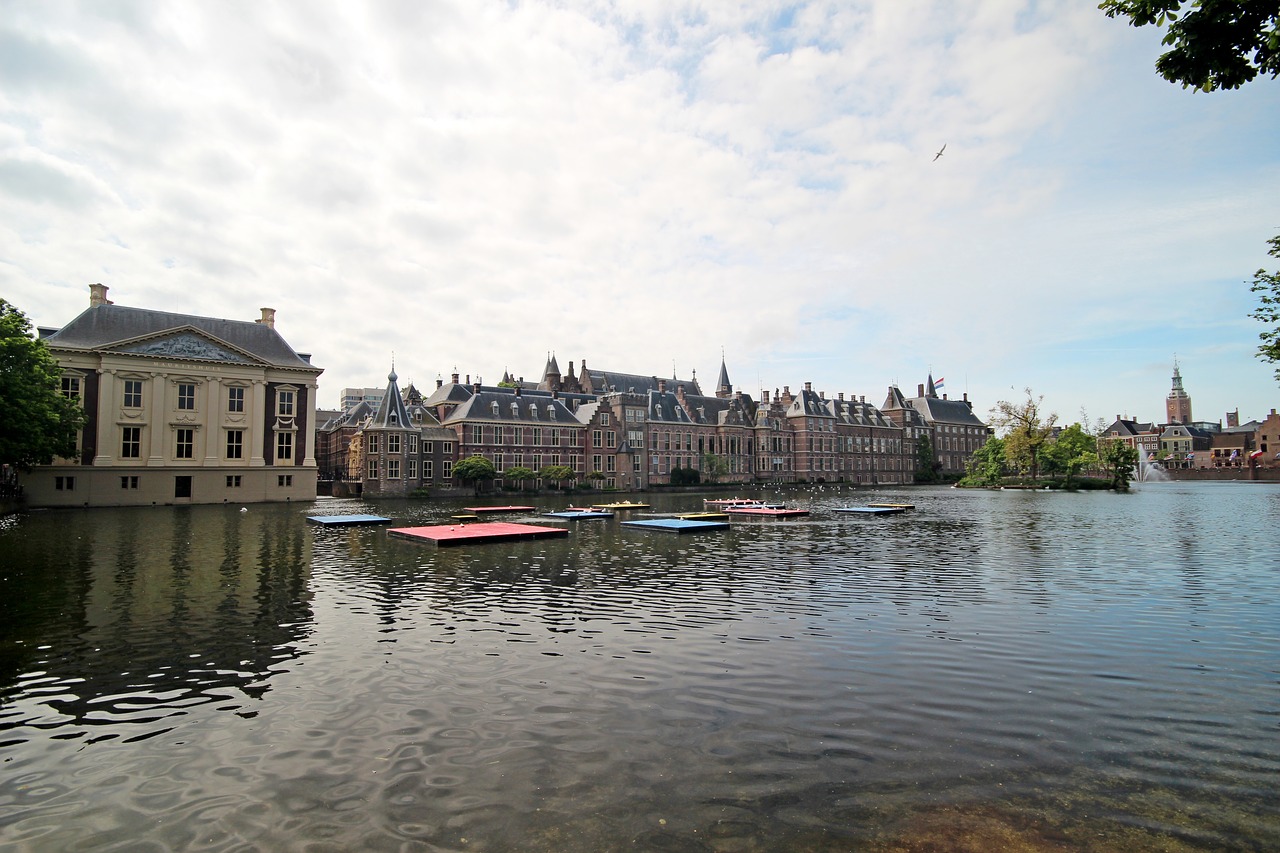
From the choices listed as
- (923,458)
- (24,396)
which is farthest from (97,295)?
(923,458)

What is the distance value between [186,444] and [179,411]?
2784 millimetres

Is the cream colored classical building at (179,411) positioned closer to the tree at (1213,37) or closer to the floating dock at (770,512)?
the floating dock at (770,512)

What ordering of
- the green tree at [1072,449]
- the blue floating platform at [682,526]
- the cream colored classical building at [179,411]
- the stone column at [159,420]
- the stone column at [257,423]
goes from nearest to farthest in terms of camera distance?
the blue floating platform at [682,526] → the cream colored classical building at [179,411] → the stone column at [159,420] → the stone column at [257,423] → the green tree at [1072,449]

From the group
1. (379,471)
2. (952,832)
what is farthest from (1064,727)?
(379,471)

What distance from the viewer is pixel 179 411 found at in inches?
2253

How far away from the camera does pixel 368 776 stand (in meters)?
7.20

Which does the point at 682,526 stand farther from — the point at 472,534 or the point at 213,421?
the point at 213,421

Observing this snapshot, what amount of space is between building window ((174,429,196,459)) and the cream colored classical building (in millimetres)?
83

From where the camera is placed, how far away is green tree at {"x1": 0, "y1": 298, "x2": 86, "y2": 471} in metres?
37.8

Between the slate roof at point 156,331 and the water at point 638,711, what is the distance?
148 feet

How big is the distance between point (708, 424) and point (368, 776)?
96.8 m

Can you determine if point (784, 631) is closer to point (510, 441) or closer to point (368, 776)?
point (368, 776)

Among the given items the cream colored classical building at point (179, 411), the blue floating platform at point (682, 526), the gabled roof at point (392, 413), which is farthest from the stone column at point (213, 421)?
the blue floating platform at point (682, 526)

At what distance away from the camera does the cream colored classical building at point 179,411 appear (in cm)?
5347
